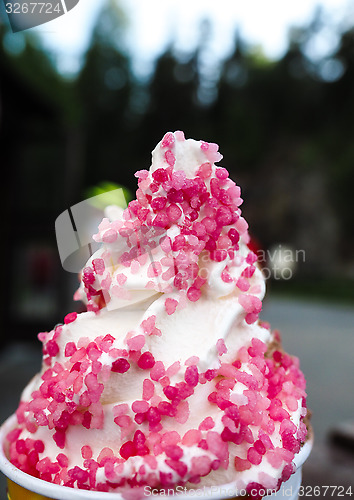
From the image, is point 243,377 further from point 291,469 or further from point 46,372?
point 46,372

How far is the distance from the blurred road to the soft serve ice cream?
124 cm

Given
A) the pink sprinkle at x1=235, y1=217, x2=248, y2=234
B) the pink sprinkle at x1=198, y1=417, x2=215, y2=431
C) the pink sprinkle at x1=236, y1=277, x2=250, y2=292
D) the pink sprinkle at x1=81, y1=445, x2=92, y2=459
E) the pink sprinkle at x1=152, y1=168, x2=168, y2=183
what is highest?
the pink sprinkle at x1=152, y1=168, x2=168, y2=183

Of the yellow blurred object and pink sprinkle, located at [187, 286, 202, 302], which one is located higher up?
pink sprinkle, located at [187, 286, 202, 302]

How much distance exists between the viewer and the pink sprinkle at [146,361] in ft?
3.39

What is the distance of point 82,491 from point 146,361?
282 mm

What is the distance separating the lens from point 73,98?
Answer: 15.9 m

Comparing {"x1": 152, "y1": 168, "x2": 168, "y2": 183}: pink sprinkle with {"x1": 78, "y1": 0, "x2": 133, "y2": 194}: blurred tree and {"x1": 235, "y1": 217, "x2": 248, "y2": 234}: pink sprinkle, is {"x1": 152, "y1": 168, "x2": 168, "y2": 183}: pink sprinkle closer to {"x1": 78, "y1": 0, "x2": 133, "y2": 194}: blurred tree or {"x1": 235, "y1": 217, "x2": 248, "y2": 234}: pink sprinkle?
{"x1": 235, "y1": 217, "x2": 248, "y2": 234}: pink sprinkle

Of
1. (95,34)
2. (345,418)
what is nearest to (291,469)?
(345,418)

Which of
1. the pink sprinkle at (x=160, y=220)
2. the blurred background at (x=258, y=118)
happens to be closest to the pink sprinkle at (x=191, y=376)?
the pink sprinkle at (x=160, y=220)

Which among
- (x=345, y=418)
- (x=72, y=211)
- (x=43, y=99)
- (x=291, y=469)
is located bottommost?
(x=345, y=418)

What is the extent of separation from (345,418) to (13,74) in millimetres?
4736

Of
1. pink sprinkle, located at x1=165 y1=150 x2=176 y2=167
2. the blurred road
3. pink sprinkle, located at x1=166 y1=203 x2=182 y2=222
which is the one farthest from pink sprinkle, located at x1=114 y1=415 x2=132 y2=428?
the blurred road

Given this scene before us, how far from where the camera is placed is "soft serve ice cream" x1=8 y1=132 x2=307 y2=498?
0.96m

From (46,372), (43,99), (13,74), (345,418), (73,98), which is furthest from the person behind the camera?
(73,98)
